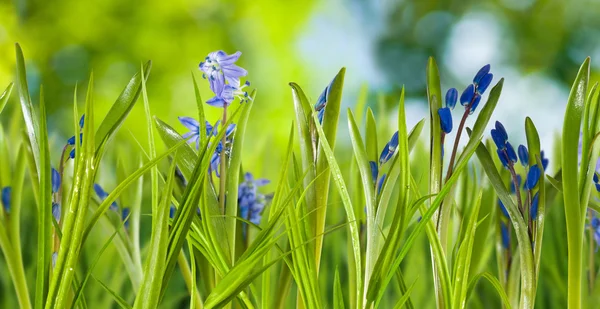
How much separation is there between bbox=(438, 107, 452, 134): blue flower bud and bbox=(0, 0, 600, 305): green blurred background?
0.22 m

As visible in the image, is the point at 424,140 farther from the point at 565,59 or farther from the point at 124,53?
the point at 124,53

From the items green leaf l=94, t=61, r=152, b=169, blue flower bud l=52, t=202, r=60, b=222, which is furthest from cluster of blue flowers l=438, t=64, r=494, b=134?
blue flower bud l=52, t=202, r=60, b=222

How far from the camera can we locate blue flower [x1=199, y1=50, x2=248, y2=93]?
0.77 metres

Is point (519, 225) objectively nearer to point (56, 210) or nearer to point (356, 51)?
point (356, 51)

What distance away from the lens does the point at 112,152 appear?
103 cm

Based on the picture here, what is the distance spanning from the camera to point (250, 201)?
84 centimetres

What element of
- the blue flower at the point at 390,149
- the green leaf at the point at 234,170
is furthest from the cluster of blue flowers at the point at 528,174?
the green leaf at the point at 234,170

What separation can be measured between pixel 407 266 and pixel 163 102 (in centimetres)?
51

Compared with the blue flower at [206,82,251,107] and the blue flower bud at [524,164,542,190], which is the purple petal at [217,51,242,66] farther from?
the blue flower bud at [524,164,542,190]

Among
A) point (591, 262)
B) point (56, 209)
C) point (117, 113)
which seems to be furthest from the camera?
point (591, 262)

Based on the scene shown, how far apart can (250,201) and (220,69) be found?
197 millimetres

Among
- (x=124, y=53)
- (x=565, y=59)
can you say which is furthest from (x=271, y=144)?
(x=565, y=59)

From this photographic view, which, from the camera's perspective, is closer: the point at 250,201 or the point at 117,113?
the point at 117,113

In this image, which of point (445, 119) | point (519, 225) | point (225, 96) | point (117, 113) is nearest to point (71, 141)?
point (117, 113)
